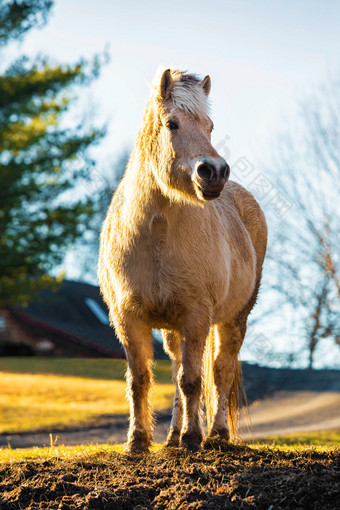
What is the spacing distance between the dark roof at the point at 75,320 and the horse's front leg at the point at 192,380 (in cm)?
2161

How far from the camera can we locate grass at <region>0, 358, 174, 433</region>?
1434cm

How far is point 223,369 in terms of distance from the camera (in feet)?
18.4

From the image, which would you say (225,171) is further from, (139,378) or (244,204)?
(244,204)

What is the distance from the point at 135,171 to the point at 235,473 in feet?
8.18

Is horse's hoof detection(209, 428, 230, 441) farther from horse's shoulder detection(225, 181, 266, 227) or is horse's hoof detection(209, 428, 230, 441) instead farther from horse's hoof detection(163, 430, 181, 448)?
horse's shoulder detection(225, 181, 266, 227)

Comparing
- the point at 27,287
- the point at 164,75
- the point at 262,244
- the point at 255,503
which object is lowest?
the point at 255,503

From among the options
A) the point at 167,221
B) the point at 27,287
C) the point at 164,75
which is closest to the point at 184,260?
the point at 167,221

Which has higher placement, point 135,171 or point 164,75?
point 164,75

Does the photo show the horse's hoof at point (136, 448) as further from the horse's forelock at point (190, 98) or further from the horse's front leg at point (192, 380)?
the horse's forelock at point (190, 98)

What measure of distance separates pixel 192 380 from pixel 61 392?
46.4 feet

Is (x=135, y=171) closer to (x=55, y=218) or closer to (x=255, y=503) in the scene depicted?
(x=255, y=503)

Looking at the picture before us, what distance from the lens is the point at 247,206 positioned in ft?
21.0

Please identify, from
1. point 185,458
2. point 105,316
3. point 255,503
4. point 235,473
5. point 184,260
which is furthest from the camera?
point 105,316

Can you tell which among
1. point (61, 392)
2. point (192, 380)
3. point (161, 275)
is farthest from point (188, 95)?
point (61, 392)
